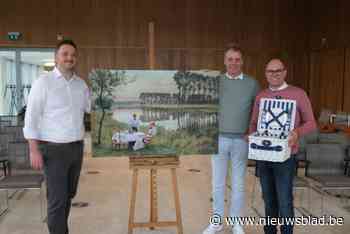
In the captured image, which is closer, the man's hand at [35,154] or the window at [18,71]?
the man's hand at [35,154]

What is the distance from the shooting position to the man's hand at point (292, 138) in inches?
112

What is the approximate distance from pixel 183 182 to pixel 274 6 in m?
8.89

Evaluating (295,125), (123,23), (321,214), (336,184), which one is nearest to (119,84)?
(295,125)

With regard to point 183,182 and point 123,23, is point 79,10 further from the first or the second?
point 183,182

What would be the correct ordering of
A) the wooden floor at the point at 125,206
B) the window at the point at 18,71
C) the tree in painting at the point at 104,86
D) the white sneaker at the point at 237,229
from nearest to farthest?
the tree in painting at the point at 104,86 → the white sneaker at the point at 237,229 → the wooden floor at the point at 125,206 → the window at the point at 18,71

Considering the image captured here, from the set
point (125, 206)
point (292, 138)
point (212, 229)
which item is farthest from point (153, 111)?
point (125, 206)

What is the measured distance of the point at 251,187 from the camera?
545cm

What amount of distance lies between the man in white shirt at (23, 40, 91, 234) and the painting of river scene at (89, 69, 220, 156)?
0.82ft

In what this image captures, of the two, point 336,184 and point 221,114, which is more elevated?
point 221,114

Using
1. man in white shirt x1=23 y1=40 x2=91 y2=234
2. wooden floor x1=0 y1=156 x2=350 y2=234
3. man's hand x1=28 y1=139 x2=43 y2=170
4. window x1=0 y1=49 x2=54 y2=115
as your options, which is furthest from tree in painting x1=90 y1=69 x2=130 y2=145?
window x1=0 y1=49 x2=54 y2=115

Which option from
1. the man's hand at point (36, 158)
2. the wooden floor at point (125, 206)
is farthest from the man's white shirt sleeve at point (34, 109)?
the wooden floor at point (125, 206)

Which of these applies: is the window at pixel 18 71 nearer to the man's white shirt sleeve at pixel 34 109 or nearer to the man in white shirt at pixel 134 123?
the man in white shirt at pixel 134 123

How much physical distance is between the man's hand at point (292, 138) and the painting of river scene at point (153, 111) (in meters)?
0.71

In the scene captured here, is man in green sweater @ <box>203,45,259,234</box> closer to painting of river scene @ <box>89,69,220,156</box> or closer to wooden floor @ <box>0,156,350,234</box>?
painting of river scene @ <box>89,69,220,156</box>
